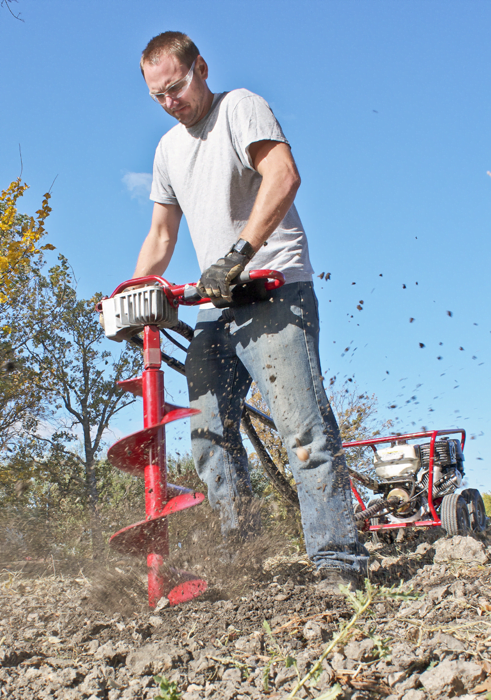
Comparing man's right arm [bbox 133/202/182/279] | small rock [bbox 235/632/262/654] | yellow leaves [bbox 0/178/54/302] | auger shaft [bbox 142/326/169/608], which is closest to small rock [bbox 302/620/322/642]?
small rock [bbox 235/632/262/654]

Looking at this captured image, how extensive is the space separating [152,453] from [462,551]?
1.59 m

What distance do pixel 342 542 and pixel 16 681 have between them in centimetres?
124

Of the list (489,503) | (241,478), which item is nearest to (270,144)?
(241,478)

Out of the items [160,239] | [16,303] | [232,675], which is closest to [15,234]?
[16,303]

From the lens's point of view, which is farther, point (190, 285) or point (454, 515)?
point (454, 515)

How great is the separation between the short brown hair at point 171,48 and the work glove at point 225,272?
100 centimetres

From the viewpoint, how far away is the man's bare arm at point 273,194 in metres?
2.28

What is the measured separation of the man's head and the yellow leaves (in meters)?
4.54

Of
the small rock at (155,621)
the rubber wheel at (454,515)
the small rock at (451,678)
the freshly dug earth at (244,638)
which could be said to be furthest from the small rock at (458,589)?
the rubber wheel at (454,515)

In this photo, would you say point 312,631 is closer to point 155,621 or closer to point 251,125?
point 155,621

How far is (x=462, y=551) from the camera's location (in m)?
2.69

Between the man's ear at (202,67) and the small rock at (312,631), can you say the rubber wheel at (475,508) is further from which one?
the man's ear at (202,67)

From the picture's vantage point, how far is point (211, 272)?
2238mm

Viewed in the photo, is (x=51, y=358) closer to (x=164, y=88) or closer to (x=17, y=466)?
(x=17, y=466)
